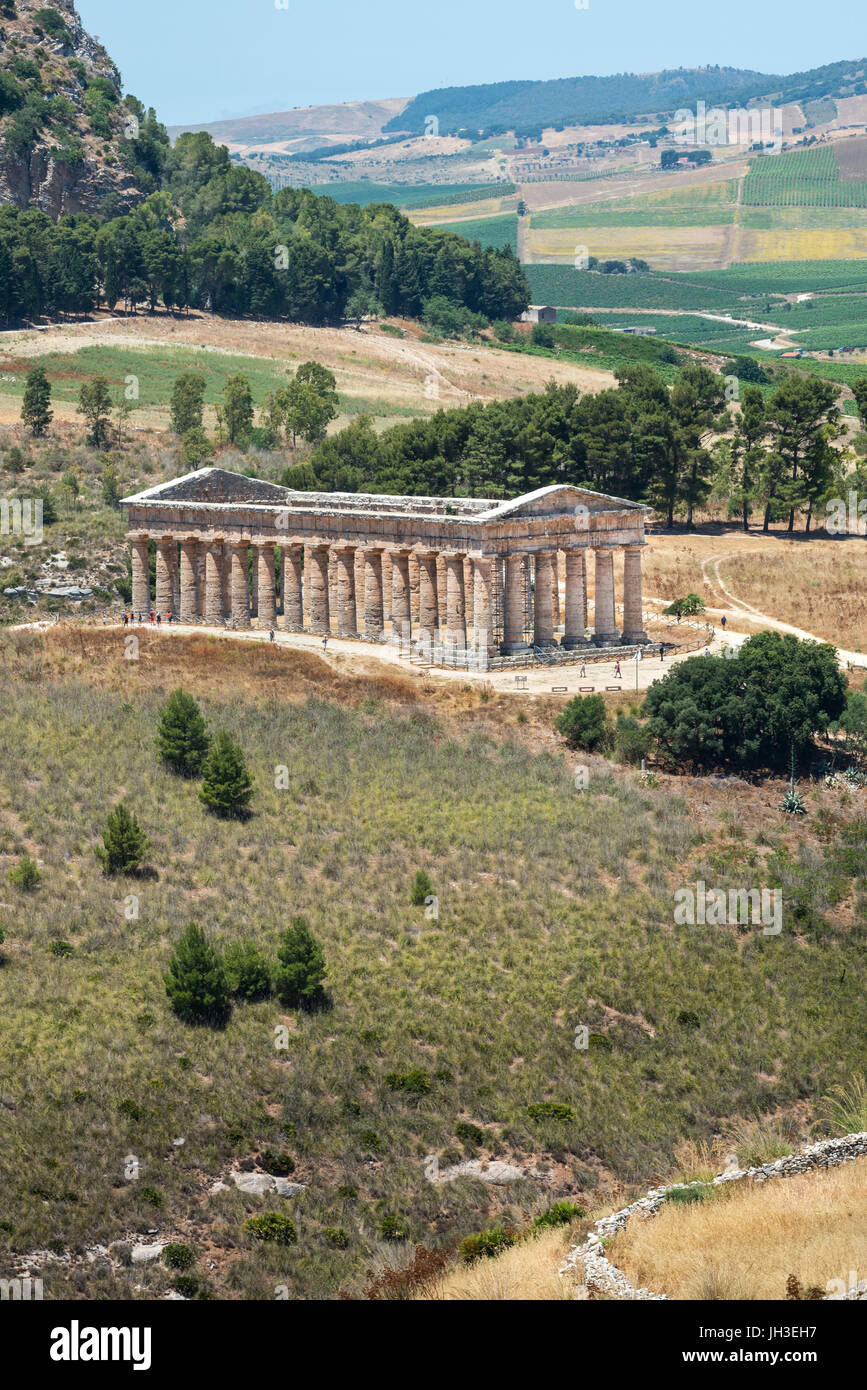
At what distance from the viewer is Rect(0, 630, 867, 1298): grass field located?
49.4 m

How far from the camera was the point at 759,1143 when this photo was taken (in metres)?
49.3

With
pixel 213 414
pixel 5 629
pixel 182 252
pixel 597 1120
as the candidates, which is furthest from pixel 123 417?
pixel 597 1120

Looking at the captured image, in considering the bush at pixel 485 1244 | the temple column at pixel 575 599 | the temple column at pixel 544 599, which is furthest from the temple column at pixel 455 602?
the bush at pixel 485 1244

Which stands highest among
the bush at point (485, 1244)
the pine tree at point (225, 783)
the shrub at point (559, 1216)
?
the pine tree at point (225, 783)

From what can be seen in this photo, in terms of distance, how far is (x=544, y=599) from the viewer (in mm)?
88938

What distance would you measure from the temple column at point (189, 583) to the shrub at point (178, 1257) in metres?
56.4

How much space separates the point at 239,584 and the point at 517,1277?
61.8 m

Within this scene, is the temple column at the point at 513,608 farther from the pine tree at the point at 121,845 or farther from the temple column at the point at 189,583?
the pine tree at the point at 121,845

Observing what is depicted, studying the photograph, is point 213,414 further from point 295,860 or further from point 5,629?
point 295,860

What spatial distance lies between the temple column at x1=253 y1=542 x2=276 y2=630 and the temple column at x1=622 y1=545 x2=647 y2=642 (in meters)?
19.2

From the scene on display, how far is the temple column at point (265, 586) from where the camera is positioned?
97.1 meters

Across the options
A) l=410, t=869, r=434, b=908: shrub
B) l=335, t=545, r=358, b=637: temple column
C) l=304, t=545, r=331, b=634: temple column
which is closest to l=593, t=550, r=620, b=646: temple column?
l=335, t=545, r=358, b=637: temple column

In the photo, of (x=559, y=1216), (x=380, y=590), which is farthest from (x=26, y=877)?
(x=380, y=590)

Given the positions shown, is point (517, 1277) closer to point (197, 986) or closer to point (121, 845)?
point (197, 986)
